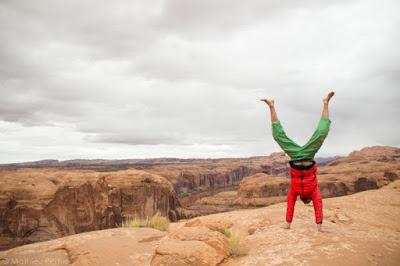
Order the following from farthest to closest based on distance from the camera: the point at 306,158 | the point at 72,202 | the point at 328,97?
the point at 72,202 < the point at 328,97 < the point at 306,158

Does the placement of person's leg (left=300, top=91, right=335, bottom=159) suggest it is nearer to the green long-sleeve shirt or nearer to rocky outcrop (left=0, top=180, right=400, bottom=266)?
the green long-sleeve shirt

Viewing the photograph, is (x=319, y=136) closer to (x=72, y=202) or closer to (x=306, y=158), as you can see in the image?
(x=306, y=158)

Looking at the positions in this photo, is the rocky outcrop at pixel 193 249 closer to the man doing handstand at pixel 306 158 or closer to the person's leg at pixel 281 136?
the man doing handstand at pixel 306 158

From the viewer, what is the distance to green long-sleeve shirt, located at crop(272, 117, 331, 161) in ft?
19.4

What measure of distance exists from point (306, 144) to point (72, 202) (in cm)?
3777

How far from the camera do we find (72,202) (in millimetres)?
38469

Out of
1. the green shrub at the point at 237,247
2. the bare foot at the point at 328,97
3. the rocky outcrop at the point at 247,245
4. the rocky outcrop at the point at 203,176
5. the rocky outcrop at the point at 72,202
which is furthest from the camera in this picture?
the rocky outcrop at the point at 203,176

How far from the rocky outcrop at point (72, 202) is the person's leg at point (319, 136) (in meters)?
31.6

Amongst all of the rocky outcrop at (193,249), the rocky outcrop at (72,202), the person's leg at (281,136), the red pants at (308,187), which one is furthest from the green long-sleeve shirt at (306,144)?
the rocky outcrop at (72,202)

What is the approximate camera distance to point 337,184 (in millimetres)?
59250


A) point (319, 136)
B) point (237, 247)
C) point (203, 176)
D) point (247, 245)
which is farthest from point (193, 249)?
point (203, 176)

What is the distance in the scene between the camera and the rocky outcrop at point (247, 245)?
16.3ft

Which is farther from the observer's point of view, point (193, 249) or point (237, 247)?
point (237, 247)

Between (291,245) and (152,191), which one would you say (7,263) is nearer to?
(291,245)
